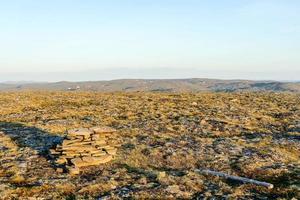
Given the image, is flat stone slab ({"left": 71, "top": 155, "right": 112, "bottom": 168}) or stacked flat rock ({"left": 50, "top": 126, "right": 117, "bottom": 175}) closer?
flat stone slab ({"left": 71, "top": 155, "right": 112, "bottom": 168})

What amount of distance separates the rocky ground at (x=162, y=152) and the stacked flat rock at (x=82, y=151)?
46cm

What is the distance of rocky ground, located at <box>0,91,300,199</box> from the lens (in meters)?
18.2

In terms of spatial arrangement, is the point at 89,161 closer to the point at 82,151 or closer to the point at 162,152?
the point at 82,151

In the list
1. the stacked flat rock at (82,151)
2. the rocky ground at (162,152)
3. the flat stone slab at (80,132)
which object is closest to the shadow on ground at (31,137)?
the rocky ground at (162,152)

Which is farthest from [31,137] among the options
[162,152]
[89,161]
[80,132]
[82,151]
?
[162,152]

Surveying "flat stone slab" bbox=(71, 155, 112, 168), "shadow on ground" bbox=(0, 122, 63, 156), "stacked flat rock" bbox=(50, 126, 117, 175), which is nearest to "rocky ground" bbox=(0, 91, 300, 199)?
"shadow on ground" bbox=(0, 122, 63, 156)

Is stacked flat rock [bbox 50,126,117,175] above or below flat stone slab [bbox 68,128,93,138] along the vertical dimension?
below

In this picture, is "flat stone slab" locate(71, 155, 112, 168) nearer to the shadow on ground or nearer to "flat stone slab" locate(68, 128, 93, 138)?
"flat stone slab" locate(68, 128, 93, 138)

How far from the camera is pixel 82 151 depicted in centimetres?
2309

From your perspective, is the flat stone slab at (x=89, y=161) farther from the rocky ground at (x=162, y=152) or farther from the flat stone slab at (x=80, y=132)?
the flat stone slab at (x=80, y=132)

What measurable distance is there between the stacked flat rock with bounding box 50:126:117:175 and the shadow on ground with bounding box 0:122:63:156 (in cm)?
111

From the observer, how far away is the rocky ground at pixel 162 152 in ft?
59.8

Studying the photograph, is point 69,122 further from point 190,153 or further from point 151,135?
point 190,153

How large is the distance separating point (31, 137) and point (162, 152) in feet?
33.7
